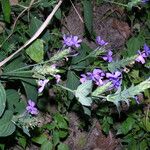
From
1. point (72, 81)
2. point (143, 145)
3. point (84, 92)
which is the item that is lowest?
point (143, 145)

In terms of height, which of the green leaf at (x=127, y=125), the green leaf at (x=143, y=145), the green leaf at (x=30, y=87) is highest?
the green leaf at (x=30, y=87)

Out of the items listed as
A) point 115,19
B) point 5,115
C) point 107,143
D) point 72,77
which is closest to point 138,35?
point 115,19

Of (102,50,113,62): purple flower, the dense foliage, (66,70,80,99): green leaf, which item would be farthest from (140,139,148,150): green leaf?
(66,70,80,99): green leaf

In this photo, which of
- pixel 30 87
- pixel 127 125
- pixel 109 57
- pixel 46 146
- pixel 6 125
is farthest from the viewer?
pixel 127 125

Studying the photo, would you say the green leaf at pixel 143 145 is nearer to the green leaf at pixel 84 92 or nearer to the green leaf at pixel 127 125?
the green leaf at pixel 127 125

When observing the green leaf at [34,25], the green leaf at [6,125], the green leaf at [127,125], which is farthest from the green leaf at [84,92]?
the green leaf at [127,125]

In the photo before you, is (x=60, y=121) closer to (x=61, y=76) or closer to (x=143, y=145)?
(x=61, y=76)

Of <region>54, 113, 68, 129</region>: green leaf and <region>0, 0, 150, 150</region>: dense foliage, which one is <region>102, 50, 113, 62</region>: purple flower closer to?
<region>0, 0, 150, 150</region>: dense foliage

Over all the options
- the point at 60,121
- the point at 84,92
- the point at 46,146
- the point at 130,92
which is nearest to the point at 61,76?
the point at 60,121
